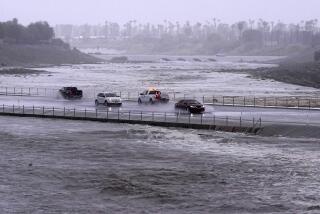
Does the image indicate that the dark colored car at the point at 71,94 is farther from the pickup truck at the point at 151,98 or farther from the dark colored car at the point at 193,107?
the dark colored car at the point at 193,107

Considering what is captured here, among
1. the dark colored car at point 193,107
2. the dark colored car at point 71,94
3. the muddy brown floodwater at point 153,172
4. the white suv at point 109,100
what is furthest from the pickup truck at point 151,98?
the muddy brown floodwater at point 153,172

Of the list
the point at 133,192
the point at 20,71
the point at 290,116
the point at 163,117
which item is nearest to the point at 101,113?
the point at 163,117

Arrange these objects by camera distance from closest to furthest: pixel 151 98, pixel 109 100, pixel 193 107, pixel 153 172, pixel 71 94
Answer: pixel 153 172
pixel 193 107
pixel 109 100
pixel 151 98
pixel 71 94

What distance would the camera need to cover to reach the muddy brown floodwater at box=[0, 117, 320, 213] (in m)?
27.1

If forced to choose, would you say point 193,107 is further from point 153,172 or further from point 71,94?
point 71,94

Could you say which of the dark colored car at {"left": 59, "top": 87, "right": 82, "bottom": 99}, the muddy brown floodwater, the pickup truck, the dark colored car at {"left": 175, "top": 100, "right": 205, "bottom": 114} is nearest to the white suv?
the pickup truck

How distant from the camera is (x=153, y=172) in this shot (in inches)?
1293

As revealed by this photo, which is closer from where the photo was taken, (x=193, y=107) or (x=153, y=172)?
(x=153, y=172)

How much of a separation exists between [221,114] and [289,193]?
75.4 ft

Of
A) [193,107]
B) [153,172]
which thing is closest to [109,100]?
[193,107]

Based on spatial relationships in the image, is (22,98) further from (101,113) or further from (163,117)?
(163,117)

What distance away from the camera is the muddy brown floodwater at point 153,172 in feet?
88.9

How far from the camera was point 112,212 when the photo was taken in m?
26.0

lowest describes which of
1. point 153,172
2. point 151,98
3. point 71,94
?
point 153,172
